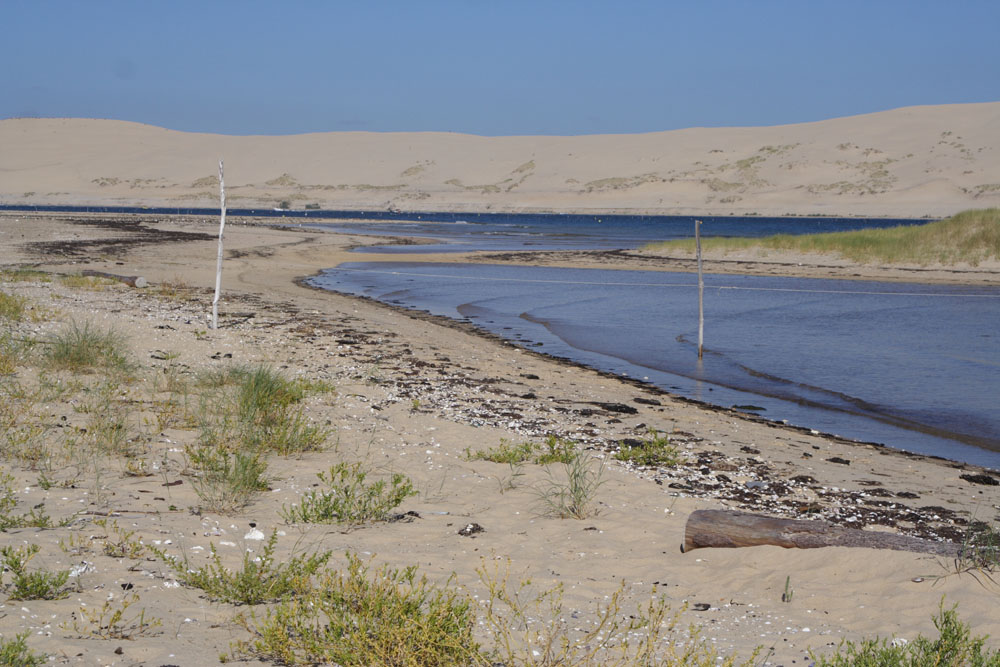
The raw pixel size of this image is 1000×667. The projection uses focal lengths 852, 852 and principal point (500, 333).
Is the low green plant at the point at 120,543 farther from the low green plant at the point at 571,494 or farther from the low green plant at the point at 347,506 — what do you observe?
the low green plant at the point at 571,494

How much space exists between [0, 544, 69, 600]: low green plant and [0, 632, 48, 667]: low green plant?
0.51 meters

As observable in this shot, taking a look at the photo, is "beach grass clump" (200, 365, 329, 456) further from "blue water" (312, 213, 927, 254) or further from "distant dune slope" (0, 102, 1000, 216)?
"distant dune slope" (0, 102, 1000, 216)

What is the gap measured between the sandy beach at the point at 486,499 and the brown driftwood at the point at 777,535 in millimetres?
74

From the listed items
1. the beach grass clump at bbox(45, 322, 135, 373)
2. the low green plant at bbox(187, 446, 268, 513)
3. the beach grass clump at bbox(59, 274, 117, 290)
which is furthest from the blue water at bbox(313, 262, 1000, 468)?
the beach grass clump at bbox(45, 322, 135, 373)

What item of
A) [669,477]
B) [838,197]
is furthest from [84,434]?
[838,197]

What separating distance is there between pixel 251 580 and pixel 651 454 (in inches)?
175

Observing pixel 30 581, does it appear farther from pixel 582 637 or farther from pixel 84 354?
pixel 84 354

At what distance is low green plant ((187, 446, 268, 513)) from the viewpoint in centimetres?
552

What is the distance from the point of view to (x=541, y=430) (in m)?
8.63

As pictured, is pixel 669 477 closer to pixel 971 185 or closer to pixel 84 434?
pixel 84 434

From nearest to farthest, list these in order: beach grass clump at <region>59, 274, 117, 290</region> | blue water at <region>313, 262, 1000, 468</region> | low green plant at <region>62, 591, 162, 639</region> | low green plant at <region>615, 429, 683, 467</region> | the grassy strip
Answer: low green plant at <region>62, 591, 162, 639</region> → low green plant at <region>615, 429, 683, 467</region> → blue water at <region>313, 262, 1000, 468</region> → beach grass clump at <region>59, 274, 117, 290</region> → the grassy strip

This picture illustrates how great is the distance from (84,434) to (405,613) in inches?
159

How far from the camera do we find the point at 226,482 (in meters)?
5.66

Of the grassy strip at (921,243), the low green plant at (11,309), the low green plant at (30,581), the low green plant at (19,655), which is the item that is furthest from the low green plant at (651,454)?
the grassy strip at (921,243)
